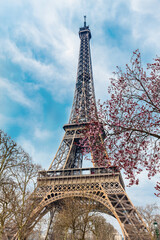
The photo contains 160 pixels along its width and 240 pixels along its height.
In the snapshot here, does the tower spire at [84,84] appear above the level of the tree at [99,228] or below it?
above

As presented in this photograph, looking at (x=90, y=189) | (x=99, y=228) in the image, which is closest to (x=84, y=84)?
(x=90, y=189)

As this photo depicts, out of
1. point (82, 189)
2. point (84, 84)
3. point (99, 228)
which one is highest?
point (84, 84)

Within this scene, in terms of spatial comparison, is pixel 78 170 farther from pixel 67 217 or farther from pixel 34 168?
pixel 34 168

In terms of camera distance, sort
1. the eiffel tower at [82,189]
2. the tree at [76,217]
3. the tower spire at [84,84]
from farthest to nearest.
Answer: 1. the tower spire at [84,84]
2. the eiffel tower at [82,189]
3. the tree at [76,217]

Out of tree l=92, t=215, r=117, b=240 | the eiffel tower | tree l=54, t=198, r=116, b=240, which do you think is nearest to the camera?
tree l=54, t=198, r=116, b=240

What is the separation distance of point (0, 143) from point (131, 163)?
10.4 metres

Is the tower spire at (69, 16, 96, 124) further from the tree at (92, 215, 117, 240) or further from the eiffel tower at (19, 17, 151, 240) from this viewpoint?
the tree at (92, 215, 117, 240)

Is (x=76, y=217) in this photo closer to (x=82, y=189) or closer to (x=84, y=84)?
(x=82, y=189)

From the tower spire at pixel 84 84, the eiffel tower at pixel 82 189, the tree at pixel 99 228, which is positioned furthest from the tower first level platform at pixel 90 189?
the tower spire at pixel 84 84

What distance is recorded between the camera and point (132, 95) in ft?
26.6

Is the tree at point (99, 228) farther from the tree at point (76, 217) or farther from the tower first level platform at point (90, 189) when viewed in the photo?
the tower first level platform at point (90, 189)

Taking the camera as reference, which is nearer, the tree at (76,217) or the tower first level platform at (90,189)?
the tree at (76,217)

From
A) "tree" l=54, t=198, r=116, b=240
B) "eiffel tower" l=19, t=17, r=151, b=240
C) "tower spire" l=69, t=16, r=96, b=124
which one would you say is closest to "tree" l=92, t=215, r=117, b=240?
"tree" l=54, t=198, r=116, b=240

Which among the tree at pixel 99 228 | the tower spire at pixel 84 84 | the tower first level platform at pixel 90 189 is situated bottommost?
the tree at pixel 99 228
